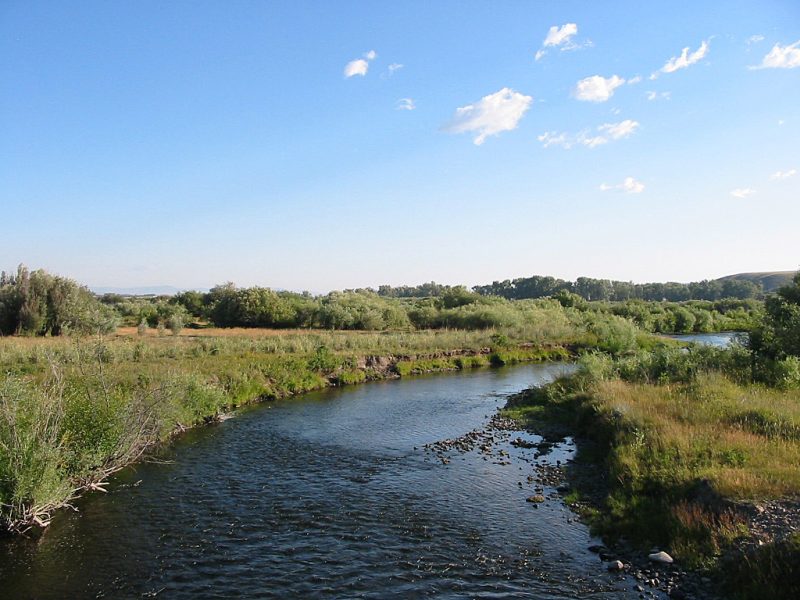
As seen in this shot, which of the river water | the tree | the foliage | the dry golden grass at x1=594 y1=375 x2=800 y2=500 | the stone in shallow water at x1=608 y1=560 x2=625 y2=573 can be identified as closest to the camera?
the river water

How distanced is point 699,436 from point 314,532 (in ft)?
37.1

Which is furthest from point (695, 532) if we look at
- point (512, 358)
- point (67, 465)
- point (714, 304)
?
point (714, 304)

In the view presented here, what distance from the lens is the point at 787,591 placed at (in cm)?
852

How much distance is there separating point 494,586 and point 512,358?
41.8 m

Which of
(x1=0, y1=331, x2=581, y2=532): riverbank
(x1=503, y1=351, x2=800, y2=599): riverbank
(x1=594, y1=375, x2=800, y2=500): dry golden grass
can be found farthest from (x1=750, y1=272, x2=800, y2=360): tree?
(x1=0, y1=331, x2=581, y2=532): riverbank

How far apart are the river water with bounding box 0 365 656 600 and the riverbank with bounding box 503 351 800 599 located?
1133 mm

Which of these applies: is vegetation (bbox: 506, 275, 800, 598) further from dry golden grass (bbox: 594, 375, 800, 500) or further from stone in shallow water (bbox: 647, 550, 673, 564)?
stone in shallow water (bbox: 647, 550, 673, 564)

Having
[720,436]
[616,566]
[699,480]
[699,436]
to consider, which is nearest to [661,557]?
[616,566]

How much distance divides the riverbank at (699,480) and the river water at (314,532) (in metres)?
1.13

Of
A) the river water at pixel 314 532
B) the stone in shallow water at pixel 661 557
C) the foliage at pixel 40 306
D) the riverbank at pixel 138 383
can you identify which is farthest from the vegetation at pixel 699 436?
the foliage at pixel 40 306

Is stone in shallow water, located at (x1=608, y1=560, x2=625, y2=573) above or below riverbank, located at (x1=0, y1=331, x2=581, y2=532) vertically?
below

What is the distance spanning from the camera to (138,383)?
23719mm

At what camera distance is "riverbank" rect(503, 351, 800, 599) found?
9.73m

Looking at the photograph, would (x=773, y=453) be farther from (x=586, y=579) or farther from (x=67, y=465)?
(x=67, y=465)
